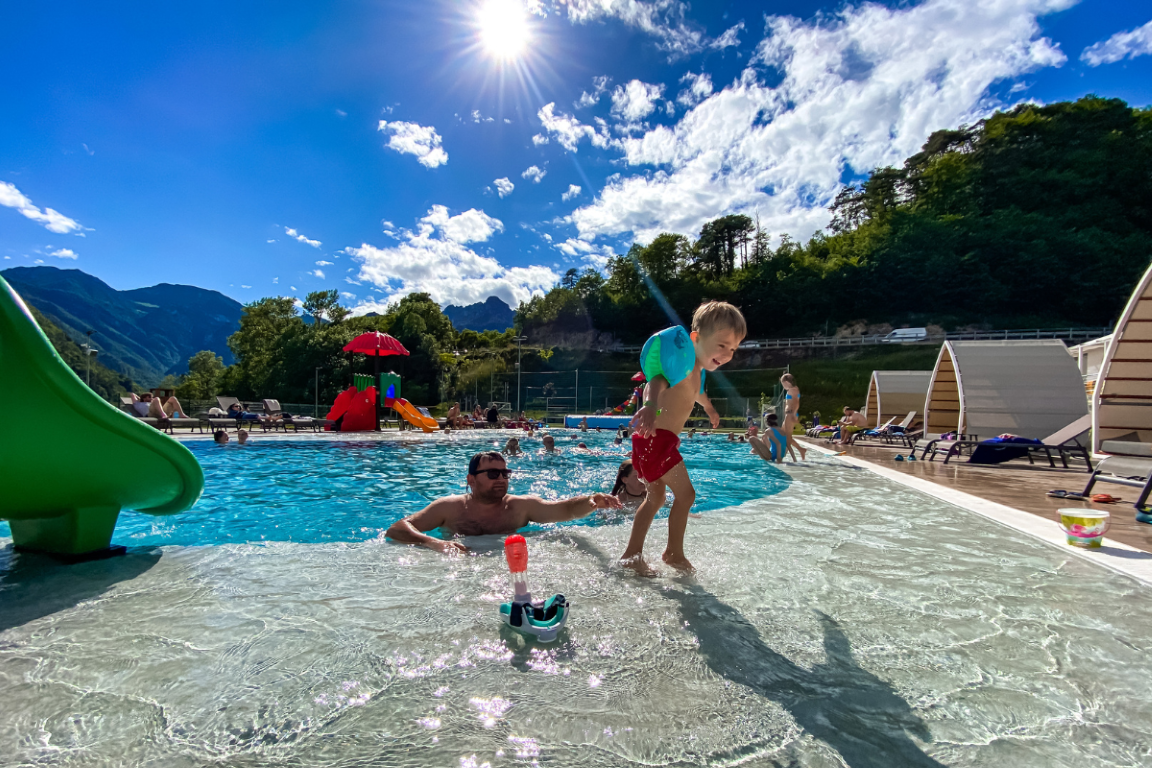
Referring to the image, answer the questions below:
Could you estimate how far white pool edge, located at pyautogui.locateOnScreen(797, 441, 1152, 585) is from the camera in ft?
9.91

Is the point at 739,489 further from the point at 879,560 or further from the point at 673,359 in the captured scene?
the point at 673,359

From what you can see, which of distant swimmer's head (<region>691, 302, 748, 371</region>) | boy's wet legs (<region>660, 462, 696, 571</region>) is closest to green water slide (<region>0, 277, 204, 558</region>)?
boy's wet legs (<region>660, 462, 696, 571</region>)

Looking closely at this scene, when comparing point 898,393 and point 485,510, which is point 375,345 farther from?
point 898,393

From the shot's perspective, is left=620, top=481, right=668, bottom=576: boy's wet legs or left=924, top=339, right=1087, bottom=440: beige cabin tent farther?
left=924, top=339, right=1087, bottom=440: beige cabin tent

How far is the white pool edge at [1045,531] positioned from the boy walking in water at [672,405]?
7.99ft

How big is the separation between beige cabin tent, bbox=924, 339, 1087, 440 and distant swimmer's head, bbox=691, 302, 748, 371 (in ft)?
34.5

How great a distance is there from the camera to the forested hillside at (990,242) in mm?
51562

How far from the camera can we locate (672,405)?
3.15m

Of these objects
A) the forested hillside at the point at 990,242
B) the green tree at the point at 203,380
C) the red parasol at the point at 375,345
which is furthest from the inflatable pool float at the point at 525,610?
the green tree at the point at 203,380

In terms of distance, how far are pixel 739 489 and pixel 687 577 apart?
4.68 metres

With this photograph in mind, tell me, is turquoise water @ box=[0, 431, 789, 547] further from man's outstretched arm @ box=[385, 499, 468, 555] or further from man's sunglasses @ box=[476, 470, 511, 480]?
man's sunglasses @ box=[476, 470, 511, 480]

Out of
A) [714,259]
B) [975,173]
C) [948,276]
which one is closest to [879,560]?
[948,276]

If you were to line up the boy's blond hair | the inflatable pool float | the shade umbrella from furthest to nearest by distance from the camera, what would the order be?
the shade umbrella, the boy's blond hair, the inflatable pool float

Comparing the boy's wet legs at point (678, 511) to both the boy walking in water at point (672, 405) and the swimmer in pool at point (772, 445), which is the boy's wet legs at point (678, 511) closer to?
the boy walking in water at point (672, 405)
